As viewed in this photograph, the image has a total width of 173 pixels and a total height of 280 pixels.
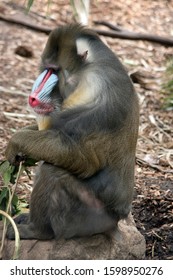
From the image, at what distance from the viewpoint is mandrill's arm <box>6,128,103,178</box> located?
3664 millimetres

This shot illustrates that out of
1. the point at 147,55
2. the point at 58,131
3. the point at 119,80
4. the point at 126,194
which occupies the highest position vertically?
the point at 119,80

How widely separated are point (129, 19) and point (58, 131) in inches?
242

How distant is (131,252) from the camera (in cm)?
405

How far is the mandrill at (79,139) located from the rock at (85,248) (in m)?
0.06

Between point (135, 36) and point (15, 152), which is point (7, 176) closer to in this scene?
point (15, 152)

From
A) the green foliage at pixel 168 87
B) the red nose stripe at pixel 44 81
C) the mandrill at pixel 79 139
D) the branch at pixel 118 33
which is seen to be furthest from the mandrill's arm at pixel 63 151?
the branch at pixel 118 33

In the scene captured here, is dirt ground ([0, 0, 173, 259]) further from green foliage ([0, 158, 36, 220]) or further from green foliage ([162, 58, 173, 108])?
green foliage ([0, 158, 36, 220])

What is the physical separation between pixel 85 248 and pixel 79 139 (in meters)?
0.70

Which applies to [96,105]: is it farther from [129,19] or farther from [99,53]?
[129,19]

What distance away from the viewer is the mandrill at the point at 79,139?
144 inches

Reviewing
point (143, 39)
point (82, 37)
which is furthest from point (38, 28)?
point (82, 37)

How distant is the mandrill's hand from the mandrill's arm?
53 millimetres

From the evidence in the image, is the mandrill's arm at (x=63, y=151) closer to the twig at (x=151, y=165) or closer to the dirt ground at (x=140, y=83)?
the dirt ground at (x=140, y=83)

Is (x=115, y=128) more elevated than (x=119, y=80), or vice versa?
(x=119, y=80)
